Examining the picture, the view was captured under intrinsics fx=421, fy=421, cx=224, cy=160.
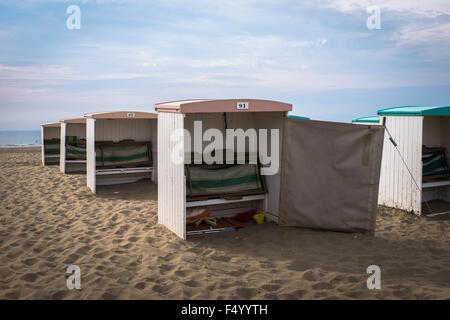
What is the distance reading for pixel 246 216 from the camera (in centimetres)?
800

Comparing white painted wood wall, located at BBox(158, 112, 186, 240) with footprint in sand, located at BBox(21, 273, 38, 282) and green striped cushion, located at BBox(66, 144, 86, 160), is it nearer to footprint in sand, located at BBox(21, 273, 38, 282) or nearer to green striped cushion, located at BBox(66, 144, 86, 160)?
footprint in sand, located at BBox(21, 273, 38, 282)

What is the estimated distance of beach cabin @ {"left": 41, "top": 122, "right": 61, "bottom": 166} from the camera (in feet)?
58.2

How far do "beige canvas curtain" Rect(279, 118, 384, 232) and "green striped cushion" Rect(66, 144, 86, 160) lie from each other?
9.97 m

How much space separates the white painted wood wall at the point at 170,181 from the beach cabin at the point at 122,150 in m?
4.48

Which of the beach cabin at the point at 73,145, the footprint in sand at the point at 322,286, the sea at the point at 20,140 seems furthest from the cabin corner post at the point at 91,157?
the sea at the point at 20,140

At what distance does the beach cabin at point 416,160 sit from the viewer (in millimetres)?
8609

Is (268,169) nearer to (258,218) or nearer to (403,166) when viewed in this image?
(258,218)

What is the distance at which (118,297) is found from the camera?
4688mm

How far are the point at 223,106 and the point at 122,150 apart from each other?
6.56 m

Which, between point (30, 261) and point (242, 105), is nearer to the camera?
point (30, 261)

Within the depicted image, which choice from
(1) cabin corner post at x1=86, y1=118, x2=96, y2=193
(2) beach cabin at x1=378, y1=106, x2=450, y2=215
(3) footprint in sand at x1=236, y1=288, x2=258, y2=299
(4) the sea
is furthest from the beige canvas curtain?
(4) the sea

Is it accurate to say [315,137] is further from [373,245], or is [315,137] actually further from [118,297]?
[118,297]

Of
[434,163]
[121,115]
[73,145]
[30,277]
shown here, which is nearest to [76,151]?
[73,145]

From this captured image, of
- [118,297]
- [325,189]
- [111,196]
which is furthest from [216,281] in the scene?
[111,196]
